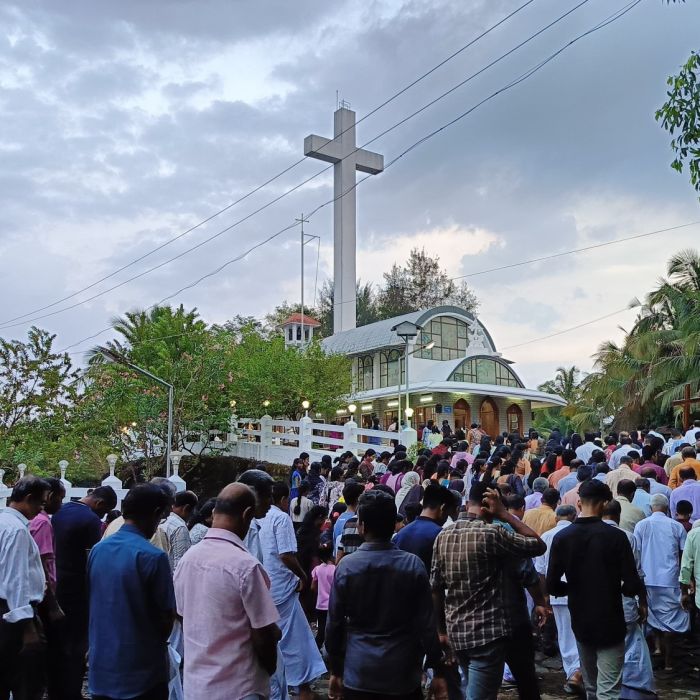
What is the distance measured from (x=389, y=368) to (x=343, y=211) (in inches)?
434

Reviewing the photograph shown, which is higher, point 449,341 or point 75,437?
point 449,341

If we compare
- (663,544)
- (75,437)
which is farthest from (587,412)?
(663,544)

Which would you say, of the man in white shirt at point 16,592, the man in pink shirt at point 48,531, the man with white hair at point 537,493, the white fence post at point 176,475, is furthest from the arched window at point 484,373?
the man in white shirt at point 16,592

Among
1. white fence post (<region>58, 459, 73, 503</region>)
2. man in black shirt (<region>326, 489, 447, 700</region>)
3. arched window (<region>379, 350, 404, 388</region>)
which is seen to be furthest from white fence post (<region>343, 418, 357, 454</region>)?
man in black shirt (<region>326, 489, 447, 700</region>)

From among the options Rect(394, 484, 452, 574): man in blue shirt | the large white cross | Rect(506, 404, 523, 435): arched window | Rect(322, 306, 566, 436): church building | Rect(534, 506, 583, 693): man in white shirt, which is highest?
the large white cross

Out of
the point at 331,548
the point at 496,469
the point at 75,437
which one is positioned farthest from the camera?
the point at 75,437

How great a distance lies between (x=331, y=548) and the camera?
8.88 metres

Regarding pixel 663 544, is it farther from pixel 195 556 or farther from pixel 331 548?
pixel 195 556

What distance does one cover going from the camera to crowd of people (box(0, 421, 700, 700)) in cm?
363

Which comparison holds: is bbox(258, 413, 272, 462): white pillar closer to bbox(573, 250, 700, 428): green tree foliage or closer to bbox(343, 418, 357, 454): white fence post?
bbox(343, 418, 357, 454): white fence post

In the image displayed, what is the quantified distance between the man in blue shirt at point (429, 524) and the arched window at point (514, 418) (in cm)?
2811

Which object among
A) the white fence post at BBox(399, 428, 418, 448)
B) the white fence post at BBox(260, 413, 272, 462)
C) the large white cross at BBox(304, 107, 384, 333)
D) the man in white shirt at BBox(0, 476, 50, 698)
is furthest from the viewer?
the large white cross at BBox(304, 107, 384, 333)

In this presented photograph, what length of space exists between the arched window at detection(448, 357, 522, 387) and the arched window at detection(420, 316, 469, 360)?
2.25 meters

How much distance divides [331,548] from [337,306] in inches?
1245
